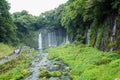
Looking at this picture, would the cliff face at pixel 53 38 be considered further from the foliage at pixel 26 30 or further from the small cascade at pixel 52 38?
the foliage at pixel 26 30

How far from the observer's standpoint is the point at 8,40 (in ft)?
186

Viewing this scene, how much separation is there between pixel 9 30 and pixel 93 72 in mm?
39415

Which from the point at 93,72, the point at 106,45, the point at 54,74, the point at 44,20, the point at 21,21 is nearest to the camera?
the point at 93,72

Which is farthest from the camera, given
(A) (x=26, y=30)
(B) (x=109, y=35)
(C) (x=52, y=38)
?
(C) (x=52, y=38)

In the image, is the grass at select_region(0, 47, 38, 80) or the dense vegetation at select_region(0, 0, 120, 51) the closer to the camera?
the grass at select_region(0, 47, 38, 80)

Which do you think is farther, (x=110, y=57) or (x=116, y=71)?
(x=110, y=57)

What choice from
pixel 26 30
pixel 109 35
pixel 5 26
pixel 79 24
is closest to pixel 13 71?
pixel 109 35

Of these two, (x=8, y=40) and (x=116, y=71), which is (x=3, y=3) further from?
(x=116, y=71)

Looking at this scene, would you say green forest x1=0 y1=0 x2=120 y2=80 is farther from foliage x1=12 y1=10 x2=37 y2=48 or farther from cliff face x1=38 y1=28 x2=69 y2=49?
cliff face x1=38 y1=28 x2=69 y2=49

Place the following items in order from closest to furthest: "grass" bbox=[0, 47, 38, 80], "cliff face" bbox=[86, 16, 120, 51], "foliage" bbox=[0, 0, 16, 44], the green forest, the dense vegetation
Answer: the green forest, "grass" bbox=[0, 47, 38, 80], "cliff face" bbox=[86, 16, 120, 51], the dense vegetation, "foliage" bbox=[0, 0, 16, 44]

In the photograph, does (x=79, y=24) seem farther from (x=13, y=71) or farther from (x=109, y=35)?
(x=13, y=71)

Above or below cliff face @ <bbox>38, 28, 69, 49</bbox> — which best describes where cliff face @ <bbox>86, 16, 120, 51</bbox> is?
above

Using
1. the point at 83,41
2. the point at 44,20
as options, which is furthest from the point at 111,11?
the point at 44,20

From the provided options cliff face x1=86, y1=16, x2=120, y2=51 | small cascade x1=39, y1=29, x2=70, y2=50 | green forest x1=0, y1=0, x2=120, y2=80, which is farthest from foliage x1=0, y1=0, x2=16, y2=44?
small cascade x1=39, y1=29, x2=70, y2=50
